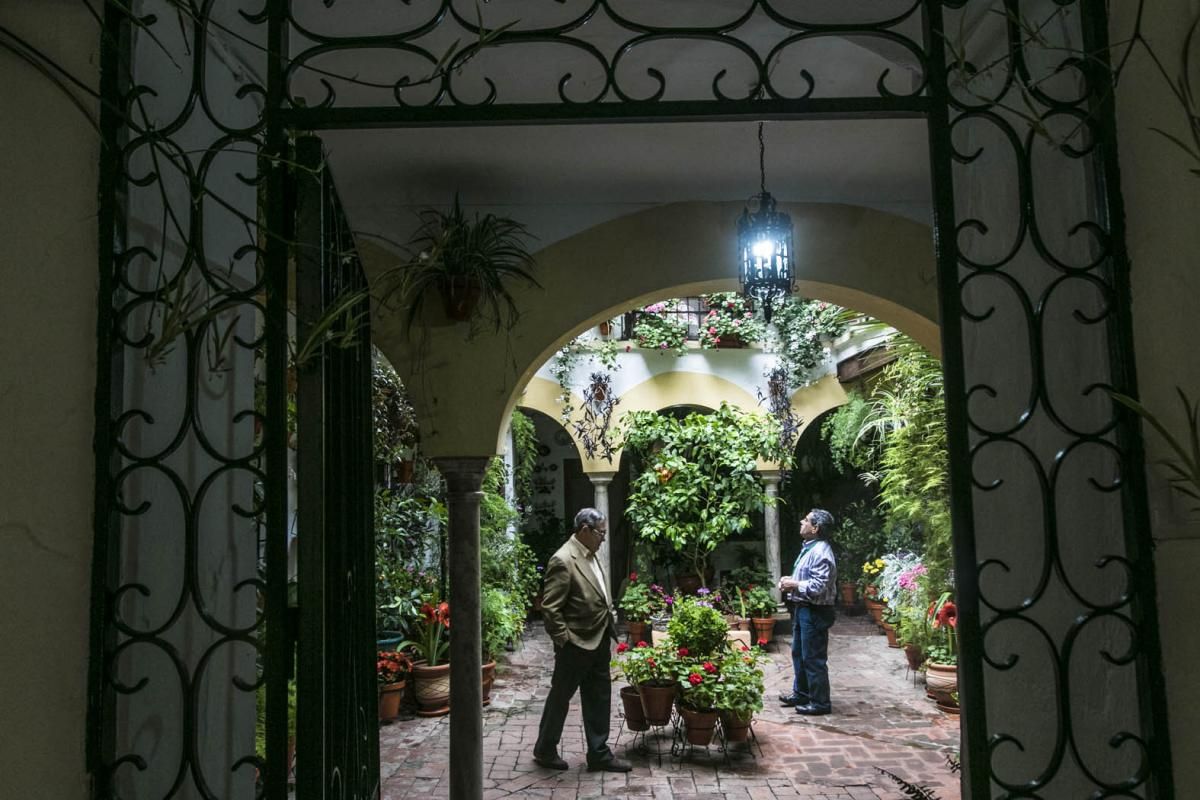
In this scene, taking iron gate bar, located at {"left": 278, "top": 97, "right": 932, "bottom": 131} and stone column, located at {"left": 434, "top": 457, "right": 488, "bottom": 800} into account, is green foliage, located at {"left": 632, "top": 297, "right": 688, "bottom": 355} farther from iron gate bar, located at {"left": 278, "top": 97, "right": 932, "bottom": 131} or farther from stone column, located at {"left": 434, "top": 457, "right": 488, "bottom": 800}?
iron gate bar, located at {"left": 278, "top": 97, "right": 932, "bottom": 131}

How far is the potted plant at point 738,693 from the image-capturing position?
5.93 m

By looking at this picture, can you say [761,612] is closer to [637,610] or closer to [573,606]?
[637,610]

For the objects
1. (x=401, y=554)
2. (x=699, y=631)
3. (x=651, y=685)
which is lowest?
(x=651, y=685)

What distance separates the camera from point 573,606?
19.2 feet

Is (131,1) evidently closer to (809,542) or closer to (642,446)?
(809,542)

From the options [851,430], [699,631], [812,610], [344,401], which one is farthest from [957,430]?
[851,430]

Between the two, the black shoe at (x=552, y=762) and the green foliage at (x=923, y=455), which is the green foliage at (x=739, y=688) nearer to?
the black shoe at (x=552, y=762)

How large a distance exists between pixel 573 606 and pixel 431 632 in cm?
191

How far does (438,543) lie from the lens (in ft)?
27.0

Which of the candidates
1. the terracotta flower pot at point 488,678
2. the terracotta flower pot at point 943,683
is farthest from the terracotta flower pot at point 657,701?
the terracotta flower pot at point 943,683

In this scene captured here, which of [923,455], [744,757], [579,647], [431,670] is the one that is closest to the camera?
[579,647]

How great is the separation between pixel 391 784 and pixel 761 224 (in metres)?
3.93

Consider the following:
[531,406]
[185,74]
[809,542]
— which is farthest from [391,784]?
[531,406]

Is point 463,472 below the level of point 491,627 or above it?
above
